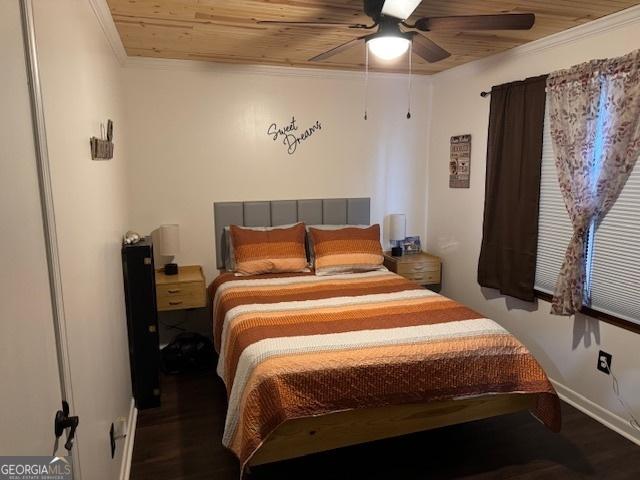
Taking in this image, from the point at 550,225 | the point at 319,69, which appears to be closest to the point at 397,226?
the point at 550,225

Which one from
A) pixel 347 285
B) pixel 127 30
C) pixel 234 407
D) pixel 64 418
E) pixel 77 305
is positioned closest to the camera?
pixel 64 418

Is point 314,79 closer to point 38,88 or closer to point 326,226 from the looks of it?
point 326,226

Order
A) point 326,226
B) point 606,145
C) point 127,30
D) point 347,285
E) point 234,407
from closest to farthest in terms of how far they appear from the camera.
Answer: point 234,407
point 606,145
point 127,30
point 347,285
point 326,226

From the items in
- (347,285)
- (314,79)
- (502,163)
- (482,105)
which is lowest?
(347,285)

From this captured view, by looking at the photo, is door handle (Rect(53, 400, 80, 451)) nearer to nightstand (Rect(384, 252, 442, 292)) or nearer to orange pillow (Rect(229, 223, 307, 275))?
orange pillow (Rect(229, 223, 307, 275))

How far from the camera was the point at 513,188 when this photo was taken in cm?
330

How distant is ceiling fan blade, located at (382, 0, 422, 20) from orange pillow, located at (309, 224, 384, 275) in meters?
1.96

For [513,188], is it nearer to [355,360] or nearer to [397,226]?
[397,226]

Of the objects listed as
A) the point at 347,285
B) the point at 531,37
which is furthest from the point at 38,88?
the point at 531,37

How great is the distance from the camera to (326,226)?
396 cm

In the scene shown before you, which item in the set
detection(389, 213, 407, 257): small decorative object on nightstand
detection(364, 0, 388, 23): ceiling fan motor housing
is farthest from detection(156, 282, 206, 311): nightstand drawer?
detection(364, 0, 388, 23): ceiling fan motor housing

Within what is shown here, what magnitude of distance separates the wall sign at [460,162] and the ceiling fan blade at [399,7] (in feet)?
6.47

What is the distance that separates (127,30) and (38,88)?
1993 millimetres

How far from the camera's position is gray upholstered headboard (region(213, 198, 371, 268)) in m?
3.88
